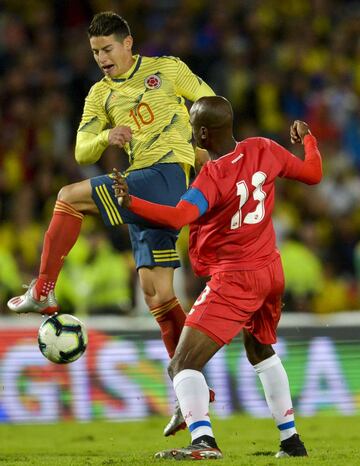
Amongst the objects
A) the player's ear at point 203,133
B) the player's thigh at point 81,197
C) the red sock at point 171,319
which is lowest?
the red sock at point 171,319

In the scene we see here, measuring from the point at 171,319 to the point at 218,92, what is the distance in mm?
7462

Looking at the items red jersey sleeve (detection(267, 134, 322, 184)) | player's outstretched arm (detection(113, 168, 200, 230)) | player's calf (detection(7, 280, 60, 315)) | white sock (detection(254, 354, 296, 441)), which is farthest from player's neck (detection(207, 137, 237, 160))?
player's calf (detection(7, 280, 60, 315))

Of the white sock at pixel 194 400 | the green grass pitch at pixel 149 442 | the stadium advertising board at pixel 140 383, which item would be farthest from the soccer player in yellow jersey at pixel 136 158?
the stadium advertising board at pixel 140 383

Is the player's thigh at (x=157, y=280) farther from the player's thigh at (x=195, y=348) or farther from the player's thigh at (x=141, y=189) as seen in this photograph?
the player's thigh at (x=195, y=348)

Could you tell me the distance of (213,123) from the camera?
6.59 metres

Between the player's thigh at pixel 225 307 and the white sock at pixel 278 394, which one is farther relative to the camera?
the white sock at pixel 278 394

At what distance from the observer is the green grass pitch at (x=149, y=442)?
6918 mm

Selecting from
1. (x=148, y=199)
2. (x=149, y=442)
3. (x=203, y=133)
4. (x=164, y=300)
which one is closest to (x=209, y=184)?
(x=203, y=133)

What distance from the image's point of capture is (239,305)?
6574 mm

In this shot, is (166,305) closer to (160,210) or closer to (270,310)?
(270,310)

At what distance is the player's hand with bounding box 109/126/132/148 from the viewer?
23.4 feet

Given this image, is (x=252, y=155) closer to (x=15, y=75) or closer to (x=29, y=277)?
(x=29, y=277)

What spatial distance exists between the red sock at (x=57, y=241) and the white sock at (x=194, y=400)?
137 cm

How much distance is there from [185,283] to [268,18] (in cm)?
490
